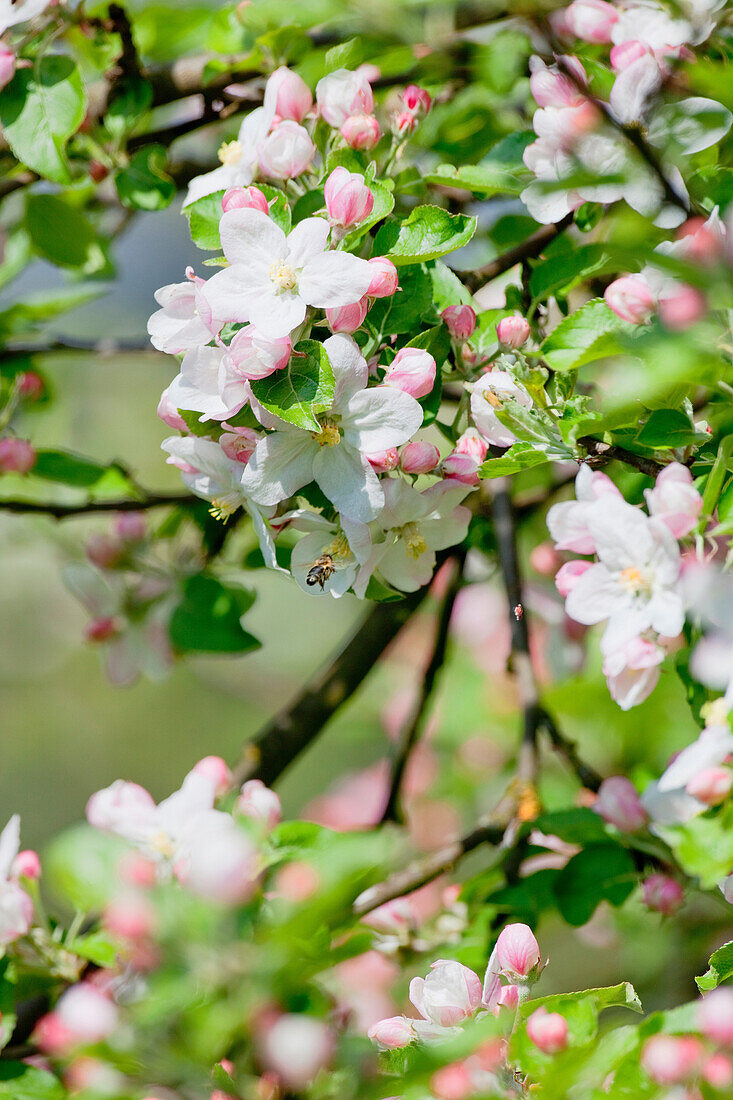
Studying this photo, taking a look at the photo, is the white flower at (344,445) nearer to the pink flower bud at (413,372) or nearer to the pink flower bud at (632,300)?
the pink flower bud at (413,372)

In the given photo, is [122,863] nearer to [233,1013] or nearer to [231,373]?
[233,1013]

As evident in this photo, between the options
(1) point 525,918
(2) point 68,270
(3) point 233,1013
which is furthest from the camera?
(2) point 68,270

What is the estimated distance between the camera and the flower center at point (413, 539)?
0.83m

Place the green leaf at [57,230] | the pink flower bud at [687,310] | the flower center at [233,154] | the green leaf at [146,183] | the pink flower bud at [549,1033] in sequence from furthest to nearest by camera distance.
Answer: the green leaf at [57,230] < the green leaf at [146,183] < the flower center at [233,154] < the pink flower bud at [549,1033] < the pink flower bud at [687,310]

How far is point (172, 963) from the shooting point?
55cm

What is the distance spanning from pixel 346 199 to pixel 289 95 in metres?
0.19

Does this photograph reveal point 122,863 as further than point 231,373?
No

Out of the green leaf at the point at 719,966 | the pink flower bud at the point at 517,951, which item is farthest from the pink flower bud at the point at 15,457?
the green leaf at the point at 719,966

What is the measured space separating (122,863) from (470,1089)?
25 cm

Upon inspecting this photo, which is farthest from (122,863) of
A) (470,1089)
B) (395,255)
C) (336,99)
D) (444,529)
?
(336,99)

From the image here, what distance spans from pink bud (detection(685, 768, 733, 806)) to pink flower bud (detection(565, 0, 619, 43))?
66 cm

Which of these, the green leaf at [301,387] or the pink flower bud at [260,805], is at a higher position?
the green leaf at [301,387]

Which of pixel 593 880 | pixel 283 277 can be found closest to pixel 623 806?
pixel 593 880

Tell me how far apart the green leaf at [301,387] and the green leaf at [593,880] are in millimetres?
568
